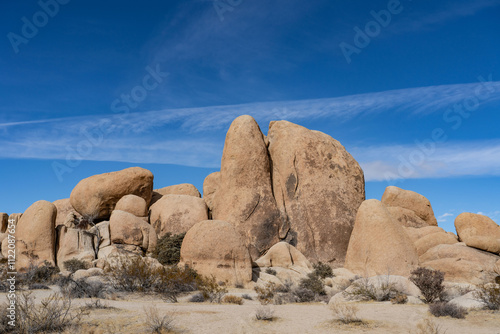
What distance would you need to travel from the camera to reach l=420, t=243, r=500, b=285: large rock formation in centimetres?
1557

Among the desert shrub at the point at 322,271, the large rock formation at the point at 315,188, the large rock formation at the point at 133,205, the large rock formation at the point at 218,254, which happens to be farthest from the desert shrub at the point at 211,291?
the large rock formation at the point at 133,205

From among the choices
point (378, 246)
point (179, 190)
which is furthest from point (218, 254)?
point (179, 190)

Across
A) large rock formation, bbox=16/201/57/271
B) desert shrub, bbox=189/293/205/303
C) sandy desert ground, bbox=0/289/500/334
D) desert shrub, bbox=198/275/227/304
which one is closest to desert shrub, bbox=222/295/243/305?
desert shrub, bbox=198/275/227/304

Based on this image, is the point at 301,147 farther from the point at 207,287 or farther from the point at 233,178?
the point at 207,287

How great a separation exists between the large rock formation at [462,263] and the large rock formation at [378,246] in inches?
50.0

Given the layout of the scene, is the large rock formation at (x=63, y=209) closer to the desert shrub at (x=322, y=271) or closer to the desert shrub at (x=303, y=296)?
the desert shrub at (x=322, y=271)

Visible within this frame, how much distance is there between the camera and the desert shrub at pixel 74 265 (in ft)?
54.3

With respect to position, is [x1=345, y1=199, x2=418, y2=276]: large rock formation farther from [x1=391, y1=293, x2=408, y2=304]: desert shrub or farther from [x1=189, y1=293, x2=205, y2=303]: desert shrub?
[x1=189, y1=293, x2=205, y2=303]: desert shrub

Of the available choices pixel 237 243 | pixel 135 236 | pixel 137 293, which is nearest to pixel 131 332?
pixel 137 293

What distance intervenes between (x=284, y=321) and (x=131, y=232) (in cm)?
1282

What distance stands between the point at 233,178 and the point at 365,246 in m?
7.27

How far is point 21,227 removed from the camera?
18250mm

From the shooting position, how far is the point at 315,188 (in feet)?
68.4

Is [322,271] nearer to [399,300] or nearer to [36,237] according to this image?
[399,300]
